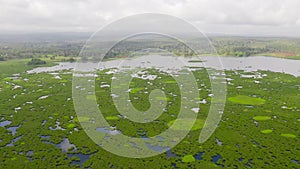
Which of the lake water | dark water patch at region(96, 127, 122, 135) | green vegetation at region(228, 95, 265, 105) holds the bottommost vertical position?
dark water patch at region(96, 127, 122, 135)

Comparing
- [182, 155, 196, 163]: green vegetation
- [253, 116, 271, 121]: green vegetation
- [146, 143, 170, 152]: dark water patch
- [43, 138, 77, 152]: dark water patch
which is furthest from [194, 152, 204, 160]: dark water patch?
[253, 116, 271, 121]: green vegetation

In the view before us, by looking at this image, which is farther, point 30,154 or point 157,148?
point 157,148

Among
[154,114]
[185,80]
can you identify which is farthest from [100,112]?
[185,80]

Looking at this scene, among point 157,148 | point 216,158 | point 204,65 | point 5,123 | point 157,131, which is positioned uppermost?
point 204,65

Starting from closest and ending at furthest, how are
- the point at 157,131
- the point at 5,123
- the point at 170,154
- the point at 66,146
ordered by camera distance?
the point at 170,154, the point at 66,146, the point at 157,131, the point at 5,123

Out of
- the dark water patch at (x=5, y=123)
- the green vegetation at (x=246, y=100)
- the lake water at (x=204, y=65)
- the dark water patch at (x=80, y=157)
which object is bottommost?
the dark water patch at (x=80, y=157)

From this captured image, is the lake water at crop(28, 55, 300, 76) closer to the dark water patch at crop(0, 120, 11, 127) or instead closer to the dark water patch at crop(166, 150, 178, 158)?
the dark water patch at crop(0, 120, 11, 127)

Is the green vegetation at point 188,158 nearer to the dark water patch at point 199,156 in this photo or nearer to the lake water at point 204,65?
the dark water patch at point 199,156

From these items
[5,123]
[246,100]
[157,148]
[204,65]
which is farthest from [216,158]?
[204,65]

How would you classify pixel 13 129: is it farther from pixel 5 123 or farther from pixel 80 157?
pixel 80 157

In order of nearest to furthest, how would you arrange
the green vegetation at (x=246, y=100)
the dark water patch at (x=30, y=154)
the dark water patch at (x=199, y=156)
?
the dark water patch at (x=30, y=154)
the dark water patch at (x=199, y=156)
the green vegetation at (x=246, y=100)

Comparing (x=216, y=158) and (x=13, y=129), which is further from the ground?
(x=13, y=129)

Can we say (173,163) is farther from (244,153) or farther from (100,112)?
(100,112)

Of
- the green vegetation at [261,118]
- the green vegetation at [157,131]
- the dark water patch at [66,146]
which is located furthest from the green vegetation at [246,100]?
the dark water patch at [66,146]
